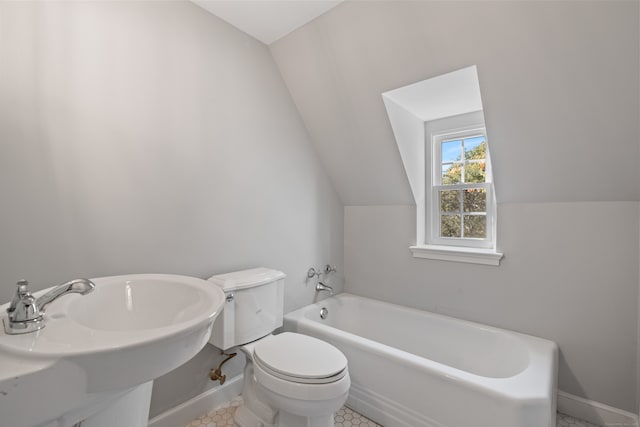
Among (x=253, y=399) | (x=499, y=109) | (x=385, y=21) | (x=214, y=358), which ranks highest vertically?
(x=385, y=21)

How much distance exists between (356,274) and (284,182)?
1.09 metres

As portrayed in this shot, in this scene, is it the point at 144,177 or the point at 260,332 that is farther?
the point at 260,332

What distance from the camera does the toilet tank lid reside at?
5.49 feet

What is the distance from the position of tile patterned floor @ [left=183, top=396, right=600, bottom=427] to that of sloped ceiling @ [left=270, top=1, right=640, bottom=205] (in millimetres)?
1262

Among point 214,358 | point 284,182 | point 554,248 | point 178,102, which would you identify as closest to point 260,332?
point 214,358

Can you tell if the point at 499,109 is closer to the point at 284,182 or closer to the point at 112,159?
the point at 284,182

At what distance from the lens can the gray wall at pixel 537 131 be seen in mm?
1446

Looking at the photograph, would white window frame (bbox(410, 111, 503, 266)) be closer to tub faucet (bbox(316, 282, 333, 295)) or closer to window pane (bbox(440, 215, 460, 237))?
window pane (bbox(440, 215, 460, 237))

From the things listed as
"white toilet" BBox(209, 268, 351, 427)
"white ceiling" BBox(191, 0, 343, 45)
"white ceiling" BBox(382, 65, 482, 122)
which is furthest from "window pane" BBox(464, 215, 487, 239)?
"white ceiling" BBox(191, 0, 343, 45)

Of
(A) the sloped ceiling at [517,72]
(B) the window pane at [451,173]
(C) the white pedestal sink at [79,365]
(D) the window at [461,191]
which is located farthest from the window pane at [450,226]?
(C) the white pedestal sink at [79,365]

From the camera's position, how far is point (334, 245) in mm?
2760

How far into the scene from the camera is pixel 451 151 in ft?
8.26

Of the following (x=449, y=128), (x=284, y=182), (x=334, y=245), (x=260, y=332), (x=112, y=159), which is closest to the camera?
(x=112, y=159)

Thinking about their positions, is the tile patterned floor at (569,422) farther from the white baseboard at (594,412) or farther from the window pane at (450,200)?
the window pane at (450,200)
